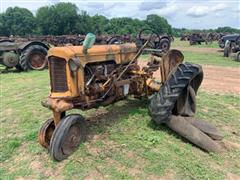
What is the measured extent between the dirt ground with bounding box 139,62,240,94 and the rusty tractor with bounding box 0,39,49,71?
4.49m

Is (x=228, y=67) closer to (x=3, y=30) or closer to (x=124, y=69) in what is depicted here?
(x=124, y=69)

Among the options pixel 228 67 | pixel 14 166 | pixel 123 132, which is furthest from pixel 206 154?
pixel 228 67

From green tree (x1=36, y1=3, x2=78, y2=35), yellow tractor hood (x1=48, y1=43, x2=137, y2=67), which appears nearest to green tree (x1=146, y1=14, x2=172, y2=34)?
yellow tractor hood (x1=48, y1=43, x2=137, y2=67)

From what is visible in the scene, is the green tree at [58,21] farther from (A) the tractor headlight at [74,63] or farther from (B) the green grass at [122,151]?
(A) the tractor headlight at [74,63]

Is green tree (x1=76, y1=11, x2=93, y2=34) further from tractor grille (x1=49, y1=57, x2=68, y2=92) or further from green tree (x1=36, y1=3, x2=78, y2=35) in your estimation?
tractor grille (x1=49, y1=57, x2=68, y2=92)

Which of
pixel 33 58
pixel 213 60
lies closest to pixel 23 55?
pixel 33 58

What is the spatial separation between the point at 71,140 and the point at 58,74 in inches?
36.1

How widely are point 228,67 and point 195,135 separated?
9.35 meters

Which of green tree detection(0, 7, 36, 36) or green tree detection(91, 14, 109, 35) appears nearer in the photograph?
green tree detection(91, 14, 109, 35)

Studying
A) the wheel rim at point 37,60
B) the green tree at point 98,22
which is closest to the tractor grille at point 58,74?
the wheel rim at point 37,60

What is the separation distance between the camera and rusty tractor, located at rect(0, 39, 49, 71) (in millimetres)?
11945

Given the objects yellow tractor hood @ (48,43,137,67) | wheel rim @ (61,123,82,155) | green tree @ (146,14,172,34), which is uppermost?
green tree @ (146,14,172,34)

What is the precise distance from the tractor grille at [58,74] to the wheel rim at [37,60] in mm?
8368

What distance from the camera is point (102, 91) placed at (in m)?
4.65
